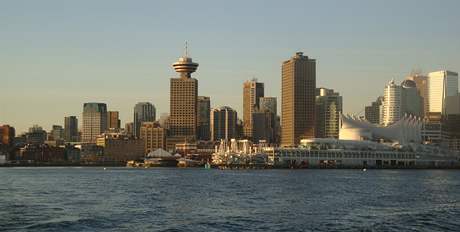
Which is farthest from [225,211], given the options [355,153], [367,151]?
[367,151]

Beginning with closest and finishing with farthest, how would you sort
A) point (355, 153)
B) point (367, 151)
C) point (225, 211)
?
1. point (225, 211)
2. point (355, 153)
3. point (367, 151)

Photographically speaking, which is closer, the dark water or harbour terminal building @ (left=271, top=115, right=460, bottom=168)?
the dark water

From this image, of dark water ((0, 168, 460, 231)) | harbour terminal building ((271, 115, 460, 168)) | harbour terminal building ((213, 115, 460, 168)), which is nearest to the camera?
dark water ((0, 168, 460, 231))

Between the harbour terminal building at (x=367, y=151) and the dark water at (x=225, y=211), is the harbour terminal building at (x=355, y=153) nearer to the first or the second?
the harbour terminal building at (x=367, y=151)

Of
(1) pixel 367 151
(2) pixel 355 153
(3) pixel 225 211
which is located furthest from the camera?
(1) pixel 367 151

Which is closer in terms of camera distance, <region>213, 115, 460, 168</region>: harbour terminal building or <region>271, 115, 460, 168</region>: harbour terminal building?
<region>213, 115, 460, 168</region>: harbour terminal building

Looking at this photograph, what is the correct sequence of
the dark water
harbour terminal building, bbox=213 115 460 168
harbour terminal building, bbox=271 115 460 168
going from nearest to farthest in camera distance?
the dark water → harbour terminal building, bbox=213 115 460 168 → harbour terminal building, bbox=271 115 460 168

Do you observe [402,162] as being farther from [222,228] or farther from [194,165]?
[222,228]

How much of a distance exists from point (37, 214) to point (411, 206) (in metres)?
23.6

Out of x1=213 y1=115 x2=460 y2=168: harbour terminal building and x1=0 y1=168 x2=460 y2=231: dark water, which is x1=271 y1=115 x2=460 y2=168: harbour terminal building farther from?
x1=0 y1=168 x2=460 y2=231: dark water

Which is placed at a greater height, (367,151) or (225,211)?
(367,151)

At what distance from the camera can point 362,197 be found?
5550 cm

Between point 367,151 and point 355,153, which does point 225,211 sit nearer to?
point 355,153

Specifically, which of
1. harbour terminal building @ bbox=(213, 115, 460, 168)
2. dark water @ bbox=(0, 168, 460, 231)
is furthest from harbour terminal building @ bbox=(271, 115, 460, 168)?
dark water @ bbox=(0, 168, 460, 231)
